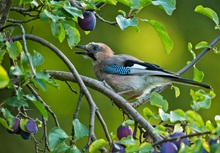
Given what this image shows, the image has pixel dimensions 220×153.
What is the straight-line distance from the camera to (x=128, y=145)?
297 centimetres

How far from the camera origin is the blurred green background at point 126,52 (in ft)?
28.6

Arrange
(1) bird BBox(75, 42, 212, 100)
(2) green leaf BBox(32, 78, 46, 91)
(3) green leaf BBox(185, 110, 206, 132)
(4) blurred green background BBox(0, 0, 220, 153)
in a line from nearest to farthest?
(3) green leaf BBox(185, 110, 206, 132) → (2) green leaf BBox(32, 78, 46, 91) → (1) bird BBox(75, 42, 212, 100) → (4) blurred green background BBox(0, 0, 220, 153)

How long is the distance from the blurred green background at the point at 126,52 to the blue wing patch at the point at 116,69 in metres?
2.75

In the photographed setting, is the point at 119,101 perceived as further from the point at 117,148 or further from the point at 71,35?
the point at 117,148

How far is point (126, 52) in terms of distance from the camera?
9.41 m

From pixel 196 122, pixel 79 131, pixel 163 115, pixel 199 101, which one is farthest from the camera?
pixel 79 131

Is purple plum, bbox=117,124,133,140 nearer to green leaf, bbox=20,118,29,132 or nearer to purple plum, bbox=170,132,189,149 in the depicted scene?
green leaf, bbox=20,118,29,132

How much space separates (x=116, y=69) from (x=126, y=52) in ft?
12.7

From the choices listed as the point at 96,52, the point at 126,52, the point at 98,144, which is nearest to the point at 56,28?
the point at 98,144

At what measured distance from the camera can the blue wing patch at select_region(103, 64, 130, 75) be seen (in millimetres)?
5516

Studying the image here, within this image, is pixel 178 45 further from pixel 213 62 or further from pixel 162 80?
pixel 162 80

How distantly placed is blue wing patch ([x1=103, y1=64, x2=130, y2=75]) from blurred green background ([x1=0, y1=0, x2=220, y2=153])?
9.02 ft

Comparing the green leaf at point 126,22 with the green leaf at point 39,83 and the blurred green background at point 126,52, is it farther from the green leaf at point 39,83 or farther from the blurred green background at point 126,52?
the blurred green background at point 126,52

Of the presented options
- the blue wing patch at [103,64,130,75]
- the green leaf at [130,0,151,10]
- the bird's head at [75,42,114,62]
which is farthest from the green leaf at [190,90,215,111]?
the bird's head at [75,42,114,62]
